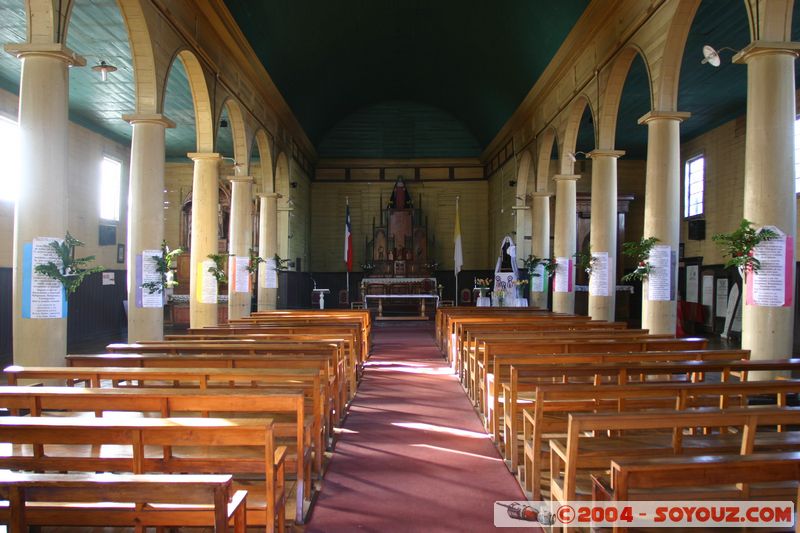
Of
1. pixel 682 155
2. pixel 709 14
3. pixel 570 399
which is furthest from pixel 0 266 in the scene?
pixel 682 155

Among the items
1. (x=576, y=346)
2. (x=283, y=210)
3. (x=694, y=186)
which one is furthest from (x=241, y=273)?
(x=694, y=186)

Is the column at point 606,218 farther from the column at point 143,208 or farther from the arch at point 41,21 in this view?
the arch at point 41,21

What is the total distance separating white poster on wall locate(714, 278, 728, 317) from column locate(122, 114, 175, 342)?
1266cm

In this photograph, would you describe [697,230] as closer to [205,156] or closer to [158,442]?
[205,156]

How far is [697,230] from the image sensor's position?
1542cm

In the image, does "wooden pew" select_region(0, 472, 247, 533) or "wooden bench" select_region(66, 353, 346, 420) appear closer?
"wooden pew" select_region(0, 472, 247, 533)

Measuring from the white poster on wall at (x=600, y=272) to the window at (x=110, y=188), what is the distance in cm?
1216

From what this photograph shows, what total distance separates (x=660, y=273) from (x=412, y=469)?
5.15 metres

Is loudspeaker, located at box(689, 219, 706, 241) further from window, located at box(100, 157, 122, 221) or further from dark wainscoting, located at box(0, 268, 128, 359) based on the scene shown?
window, located at box(100, 157, 122, 221)

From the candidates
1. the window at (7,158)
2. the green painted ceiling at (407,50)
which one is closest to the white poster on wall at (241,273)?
the window at (7,158)

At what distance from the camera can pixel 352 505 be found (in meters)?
3.71

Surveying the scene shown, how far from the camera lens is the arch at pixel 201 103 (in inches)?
391

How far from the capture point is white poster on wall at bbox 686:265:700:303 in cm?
1558

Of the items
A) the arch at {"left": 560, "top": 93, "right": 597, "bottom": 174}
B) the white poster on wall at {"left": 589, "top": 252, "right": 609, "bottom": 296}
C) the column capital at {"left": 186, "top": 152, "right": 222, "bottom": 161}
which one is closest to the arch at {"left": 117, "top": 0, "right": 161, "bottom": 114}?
the column capital at {"left": 186, "top": 152, "right": 222, "bottom": 161}
